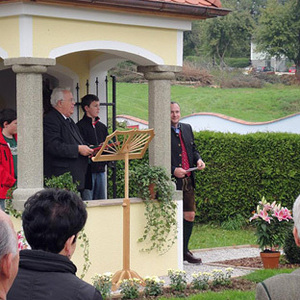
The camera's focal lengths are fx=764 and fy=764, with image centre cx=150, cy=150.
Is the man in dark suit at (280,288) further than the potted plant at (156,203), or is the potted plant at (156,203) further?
the potted plant at (156,203)

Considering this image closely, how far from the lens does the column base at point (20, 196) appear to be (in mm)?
7918

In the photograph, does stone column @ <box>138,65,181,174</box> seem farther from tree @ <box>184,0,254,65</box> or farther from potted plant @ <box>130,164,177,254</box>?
tree @ <box>184,0,254,65</box>

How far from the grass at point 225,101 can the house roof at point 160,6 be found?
24.7 meters

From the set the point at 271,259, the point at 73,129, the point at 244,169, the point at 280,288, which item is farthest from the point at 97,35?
the point at 244,169

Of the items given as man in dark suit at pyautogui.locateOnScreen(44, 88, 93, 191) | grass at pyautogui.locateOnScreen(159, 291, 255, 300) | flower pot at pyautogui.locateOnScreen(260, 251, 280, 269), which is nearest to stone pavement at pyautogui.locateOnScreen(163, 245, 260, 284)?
flower pot at pyautogui.locateOnScreen(260, 251, 280, 269)

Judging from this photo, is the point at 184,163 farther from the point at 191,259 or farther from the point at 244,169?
the point at 244,169

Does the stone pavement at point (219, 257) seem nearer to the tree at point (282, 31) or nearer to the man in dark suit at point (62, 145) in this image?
the man in dark suit at point (62, 145)

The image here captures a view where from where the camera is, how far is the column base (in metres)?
7.92

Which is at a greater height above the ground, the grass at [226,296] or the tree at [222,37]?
the tree at [222,37]

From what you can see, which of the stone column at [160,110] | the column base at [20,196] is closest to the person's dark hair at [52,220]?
the column base at [20,196]

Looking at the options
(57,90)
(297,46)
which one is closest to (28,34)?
(57,90)

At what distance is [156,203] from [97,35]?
207cm

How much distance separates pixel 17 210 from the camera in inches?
315

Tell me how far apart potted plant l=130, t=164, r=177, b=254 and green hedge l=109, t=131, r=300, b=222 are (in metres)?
5.23
